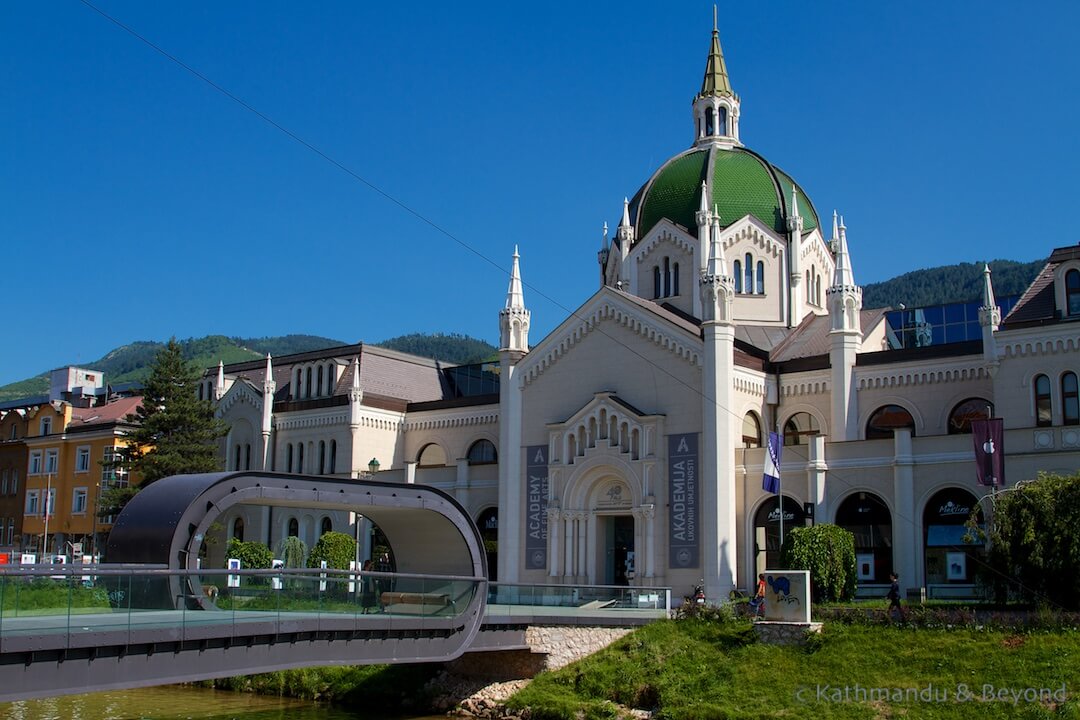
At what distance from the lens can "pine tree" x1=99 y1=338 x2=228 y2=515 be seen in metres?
65.8

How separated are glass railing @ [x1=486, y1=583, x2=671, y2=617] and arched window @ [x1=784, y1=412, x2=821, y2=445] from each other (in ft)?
43.6

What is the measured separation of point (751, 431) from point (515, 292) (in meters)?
14.7

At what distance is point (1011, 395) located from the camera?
155 feet

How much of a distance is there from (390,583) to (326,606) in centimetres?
262

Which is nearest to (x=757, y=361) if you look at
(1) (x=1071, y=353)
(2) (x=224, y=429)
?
Answer: (1) (x=1071, y=353)

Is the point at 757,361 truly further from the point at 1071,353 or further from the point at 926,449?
the point at 1071,353

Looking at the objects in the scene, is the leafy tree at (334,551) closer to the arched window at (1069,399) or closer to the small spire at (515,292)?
the small spire at (515,292)

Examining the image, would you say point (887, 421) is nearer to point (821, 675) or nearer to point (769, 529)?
point (769, 529)

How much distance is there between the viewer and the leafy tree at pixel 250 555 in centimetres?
5831

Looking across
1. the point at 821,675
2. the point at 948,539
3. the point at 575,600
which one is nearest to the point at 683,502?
the point at 575,600

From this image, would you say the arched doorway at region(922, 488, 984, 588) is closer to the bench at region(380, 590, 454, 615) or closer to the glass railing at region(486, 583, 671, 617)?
the glass railing at region(486, 583, 671, 617)

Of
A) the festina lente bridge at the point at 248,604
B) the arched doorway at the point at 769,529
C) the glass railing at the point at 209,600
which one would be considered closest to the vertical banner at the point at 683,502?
the arched doorway at the point at 769,529

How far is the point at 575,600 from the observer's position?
1679 inches

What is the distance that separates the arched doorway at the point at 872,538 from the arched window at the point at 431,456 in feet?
83.8
